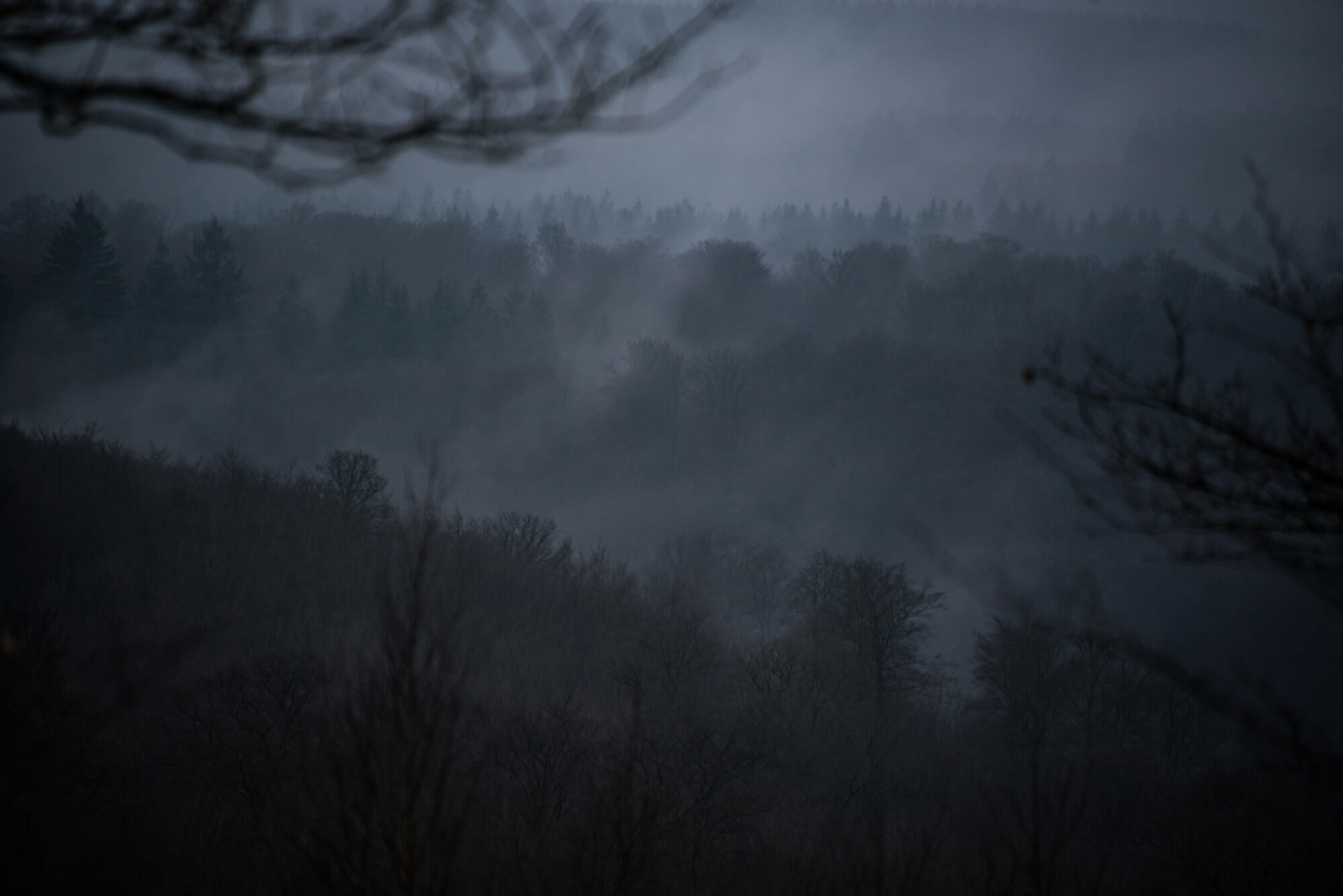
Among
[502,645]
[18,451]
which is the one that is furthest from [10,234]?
[502,645]

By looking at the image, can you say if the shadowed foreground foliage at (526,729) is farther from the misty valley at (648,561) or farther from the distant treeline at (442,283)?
the distant treeline at (442,283)

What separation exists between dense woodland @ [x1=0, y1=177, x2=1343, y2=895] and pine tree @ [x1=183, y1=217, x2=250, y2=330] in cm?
23

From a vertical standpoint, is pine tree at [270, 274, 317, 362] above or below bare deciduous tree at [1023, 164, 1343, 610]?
above

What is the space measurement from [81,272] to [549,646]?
146 ft

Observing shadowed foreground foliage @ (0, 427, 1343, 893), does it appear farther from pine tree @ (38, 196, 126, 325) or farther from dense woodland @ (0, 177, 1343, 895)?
pine tree @ (38, 196, 126, 325)

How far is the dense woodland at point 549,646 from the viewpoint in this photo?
700 centimetres

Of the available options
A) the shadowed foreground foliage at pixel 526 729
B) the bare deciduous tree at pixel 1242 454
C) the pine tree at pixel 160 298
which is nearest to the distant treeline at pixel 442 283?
the pine tree at pixel 160 298

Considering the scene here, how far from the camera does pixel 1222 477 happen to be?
2363 millimetres

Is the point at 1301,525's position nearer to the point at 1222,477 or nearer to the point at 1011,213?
the point at 1222,477

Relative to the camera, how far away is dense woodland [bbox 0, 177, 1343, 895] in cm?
700

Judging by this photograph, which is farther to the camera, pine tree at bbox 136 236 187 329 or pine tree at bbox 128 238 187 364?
pine tree at bbox 136 236 187 329

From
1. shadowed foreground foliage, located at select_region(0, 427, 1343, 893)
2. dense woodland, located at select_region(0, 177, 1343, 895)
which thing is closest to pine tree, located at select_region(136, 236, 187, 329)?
dense woodland, located at select_region(0, 177, 1343, 895)

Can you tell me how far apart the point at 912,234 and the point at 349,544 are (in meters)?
80.7

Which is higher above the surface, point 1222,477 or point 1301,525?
point 1222,477
